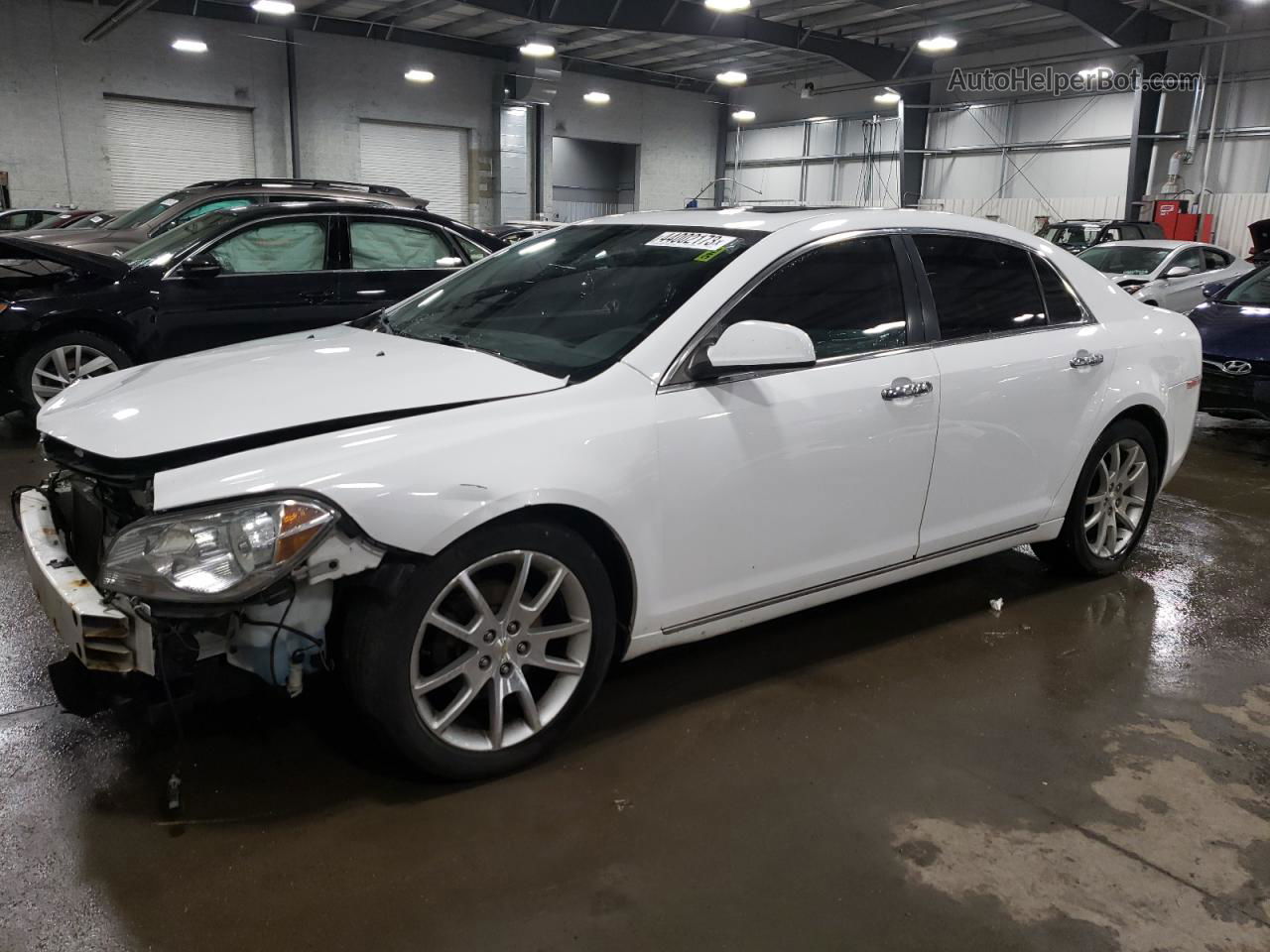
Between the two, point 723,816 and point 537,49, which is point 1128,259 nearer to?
point 537,49

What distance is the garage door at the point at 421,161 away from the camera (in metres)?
21.0

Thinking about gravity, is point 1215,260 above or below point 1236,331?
above

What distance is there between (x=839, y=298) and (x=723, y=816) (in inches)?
61.3

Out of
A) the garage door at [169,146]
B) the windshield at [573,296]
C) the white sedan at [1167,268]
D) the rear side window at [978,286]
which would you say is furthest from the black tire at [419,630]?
the garage door at [169,146]

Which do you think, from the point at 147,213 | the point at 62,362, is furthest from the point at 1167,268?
the point at 62,362

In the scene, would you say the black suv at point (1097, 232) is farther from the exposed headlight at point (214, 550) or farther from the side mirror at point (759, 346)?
the exposed headlight at point (214, 550)

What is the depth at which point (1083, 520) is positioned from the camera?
388cm

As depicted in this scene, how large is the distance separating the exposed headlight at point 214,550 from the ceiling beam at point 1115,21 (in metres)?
16.7

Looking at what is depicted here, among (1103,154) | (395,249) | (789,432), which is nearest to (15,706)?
(789,432)

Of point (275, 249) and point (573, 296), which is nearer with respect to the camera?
point (573, 296)

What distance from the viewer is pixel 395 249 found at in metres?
6.92

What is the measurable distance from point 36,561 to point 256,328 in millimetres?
4278

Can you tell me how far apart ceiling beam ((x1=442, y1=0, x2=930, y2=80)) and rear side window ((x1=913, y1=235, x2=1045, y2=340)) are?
14.4 metres

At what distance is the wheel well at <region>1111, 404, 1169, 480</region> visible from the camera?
386 cm
